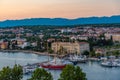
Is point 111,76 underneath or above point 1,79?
underneath

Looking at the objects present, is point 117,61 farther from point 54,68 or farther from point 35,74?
point 35,74

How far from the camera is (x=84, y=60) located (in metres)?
10.6

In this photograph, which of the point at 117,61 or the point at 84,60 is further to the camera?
the point at 84,60

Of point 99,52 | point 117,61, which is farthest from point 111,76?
point 99,52

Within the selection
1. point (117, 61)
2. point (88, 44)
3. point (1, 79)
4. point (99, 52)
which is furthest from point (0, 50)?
point (1, 79)

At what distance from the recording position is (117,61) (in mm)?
9695

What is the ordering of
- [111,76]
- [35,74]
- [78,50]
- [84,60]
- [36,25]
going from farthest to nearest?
[36,25]
[78,50]
[84,60]
[111,76]
[35,74]

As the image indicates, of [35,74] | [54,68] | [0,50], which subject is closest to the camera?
[35,74]

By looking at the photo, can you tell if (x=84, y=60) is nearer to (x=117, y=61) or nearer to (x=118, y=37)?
(x=117, y=61)

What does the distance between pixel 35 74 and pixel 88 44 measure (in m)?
9.94

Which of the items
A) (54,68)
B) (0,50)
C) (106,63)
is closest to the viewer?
(54,68)

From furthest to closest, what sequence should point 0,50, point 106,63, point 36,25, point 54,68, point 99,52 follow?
point 36,25 < point 0,50 < point 99,52 < point 106,63 < point 54,68

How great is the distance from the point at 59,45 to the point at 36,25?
1161cm

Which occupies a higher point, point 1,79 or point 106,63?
point 1,79
